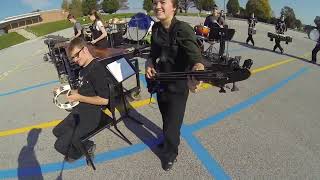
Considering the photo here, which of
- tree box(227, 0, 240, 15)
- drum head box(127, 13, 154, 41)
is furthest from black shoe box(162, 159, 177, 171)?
tree box(227, 0, 240, 15)

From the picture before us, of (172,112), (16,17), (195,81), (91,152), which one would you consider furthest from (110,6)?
(195,81)

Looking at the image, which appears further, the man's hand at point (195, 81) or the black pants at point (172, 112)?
the black pants at point (172, 112)

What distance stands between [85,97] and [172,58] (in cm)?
128

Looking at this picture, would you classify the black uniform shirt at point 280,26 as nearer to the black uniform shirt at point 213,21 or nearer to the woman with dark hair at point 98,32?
the black uniform shirt at point 213,21

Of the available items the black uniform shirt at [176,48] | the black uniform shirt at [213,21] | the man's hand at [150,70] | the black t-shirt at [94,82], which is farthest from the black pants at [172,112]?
the black uniform shirt at [213,21]

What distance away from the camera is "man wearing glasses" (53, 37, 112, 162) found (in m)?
3.82

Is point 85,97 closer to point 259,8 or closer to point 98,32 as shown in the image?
point 98,32

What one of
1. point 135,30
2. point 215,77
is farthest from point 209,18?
point 215,77

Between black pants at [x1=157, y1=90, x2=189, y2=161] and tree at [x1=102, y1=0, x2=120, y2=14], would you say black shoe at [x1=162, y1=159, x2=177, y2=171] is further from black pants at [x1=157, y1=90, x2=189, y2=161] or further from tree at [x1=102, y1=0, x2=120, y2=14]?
tree at [x1=102, y1=0, x2=120, y2=14]

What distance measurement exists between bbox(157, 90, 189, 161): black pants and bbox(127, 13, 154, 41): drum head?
8263 mm

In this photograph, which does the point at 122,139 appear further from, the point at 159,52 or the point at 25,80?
the point at 25,80

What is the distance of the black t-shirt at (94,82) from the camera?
3850mm

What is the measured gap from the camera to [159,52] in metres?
3.56

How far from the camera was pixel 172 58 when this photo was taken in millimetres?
3428
